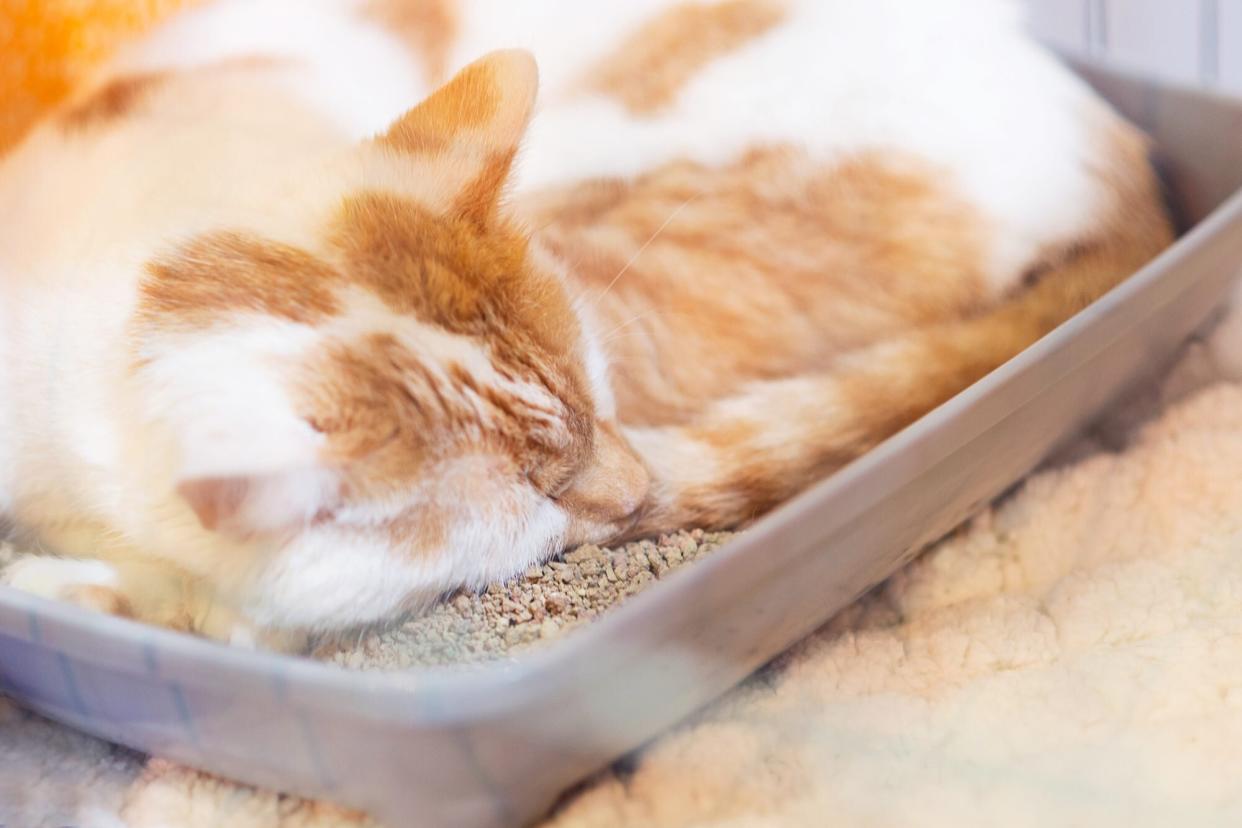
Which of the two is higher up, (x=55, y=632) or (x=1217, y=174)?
(x=55, y=632)

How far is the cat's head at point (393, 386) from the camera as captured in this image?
637 millimetres

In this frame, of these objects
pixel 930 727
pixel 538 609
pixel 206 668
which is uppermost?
pixel 206 668

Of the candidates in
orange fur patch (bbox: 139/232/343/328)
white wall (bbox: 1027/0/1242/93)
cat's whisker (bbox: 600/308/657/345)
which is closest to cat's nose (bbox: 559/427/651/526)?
cat's whisker (bbox: 600/308/657/345)

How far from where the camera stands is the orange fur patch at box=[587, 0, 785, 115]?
1032 millimetres

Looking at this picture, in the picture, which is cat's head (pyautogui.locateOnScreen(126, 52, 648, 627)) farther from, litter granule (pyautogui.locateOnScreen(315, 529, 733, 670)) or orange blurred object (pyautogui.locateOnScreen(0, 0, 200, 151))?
orange blurred object (pyautogui.locateOnScreen(0, 0, 200, 151))

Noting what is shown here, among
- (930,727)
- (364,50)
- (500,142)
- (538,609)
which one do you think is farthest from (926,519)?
(364,50)

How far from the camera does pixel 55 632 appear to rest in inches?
23.6

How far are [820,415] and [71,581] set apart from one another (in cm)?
55

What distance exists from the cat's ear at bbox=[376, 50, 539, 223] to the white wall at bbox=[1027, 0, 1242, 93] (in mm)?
765

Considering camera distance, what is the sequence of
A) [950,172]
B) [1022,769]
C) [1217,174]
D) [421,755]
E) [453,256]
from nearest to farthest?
[421,755] < [1022,769] < [453,256] < [950,172] < [1217,174]

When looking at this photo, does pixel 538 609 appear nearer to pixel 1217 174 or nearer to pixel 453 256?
pixel 453 256

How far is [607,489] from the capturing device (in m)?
0.78

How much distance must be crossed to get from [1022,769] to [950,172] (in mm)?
547

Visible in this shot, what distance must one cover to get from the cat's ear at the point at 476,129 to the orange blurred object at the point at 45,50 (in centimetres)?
30
